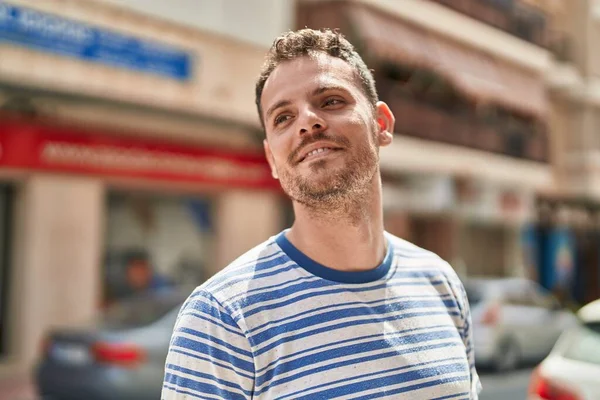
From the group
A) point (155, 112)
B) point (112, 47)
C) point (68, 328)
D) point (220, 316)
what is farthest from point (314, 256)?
point (155, 112)

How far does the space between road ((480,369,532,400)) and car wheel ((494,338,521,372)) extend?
13cm

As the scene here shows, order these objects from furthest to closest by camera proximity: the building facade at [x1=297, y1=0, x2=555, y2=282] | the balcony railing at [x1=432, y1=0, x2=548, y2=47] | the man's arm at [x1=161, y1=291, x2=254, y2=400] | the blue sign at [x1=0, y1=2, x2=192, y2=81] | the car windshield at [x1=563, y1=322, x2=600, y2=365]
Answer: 1. the balcony railing at [x1=432, y1=0, x2=548, y2=47]
2. the building facade at [x1=297, y1=0, x2=555, y2=282]
3. the blue sign at [x1=0, y1=2, x2=192, y2=81]
4. the car windshield at [x1=563, y1=322, x2=600, y2=365]
5. the man's arm at [x1=161, y1=291, x2=254, y2=400]

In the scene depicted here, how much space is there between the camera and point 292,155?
6.89 ft

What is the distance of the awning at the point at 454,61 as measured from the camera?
17.9 meters

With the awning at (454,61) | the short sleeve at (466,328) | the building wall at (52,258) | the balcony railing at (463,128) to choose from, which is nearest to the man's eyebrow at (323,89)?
the short sleeve at (466,328)

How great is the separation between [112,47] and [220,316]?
1204cm

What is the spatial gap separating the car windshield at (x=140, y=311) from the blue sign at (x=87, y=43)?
4400 mm

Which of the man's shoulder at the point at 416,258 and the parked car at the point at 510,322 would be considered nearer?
the man's shoulder at the point at 416,258

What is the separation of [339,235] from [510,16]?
80.2 feet

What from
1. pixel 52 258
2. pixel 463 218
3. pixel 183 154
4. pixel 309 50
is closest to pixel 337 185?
pixel 309 50

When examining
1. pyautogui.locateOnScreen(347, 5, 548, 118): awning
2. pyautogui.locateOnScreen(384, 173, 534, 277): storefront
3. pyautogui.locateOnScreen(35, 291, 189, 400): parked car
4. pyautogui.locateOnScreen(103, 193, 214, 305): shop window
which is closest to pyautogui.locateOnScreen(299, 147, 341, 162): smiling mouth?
pyautogui.locateOnScreen(35, 291, 189, 400): parked car

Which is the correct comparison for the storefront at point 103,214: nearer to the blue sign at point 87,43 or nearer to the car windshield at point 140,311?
the blue sign at point 87,43

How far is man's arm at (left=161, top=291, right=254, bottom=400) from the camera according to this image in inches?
72.9

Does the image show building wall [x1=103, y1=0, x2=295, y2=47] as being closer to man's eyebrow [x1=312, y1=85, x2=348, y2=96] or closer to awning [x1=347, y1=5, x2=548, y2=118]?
awning [x1=347, y1=5, x2=548, y2=118]
